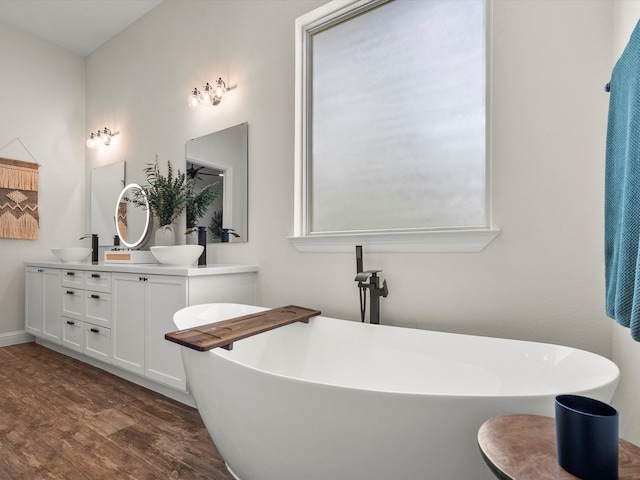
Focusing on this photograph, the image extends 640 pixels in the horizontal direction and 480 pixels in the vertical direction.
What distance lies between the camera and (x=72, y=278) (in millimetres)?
2898

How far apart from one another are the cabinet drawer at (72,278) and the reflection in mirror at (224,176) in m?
1.01

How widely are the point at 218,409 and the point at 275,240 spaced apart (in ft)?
4.24

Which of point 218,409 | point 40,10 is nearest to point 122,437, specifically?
point 218,409

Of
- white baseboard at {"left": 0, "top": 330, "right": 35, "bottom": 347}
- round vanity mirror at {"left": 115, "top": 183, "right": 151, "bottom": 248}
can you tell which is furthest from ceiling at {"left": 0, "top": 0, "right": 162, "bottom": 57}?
white baseboard at {"left": 0, "top": 330, "right": 35, "bottom": 347}

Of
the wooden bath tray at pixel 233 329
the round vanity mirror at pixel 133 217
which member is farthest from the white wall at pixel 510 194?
the round vanity mirror at pixel 133 217

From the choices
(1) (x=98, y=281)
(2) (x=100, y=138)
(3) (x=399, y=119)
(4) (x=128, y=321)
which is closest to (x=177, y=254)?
(4) (x=128, y=321)

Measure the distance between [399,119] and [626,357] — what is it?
1464mm

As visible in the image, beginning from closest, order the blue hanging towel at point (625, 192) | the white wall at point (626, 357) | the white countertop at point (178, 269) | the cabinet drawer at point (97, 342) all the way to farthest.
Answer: the blue hanging towel at point (625, 192) → the white wall at point (626, 357) → the white countertop at point (178, 269) → the cabinet drawer at point (97, 342)

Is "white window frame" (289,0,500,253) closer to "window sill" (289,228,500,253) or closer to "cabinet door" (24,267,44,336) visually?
"window sill" (289,228,500,253)

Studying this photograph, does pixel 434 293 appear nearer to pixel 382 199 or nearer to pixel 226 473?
pixel 382 199

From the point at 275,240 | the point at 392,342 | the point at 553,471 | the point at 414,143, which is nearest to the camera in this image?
the point at 553,471

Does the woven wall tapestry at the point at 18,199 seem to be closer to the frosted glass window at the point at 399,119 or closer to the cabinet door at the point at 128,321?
the cabinet door at the point at 128,321

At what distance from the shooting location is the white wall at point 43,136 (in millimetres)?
3498

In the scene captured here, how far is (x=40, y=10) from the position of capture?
3.31 meters
